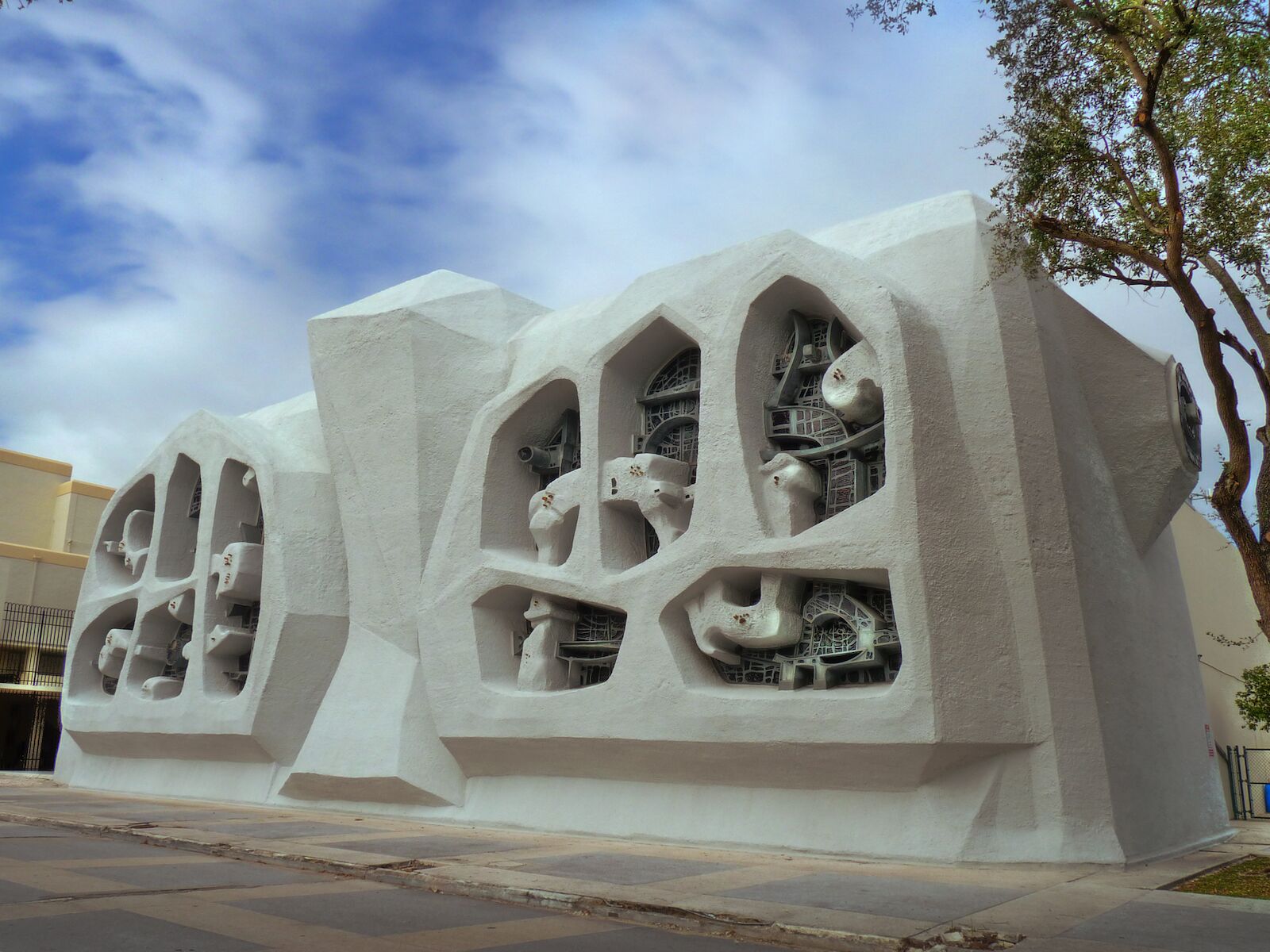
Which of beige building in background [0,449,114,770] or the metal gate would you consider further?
beige building in background [0,449,114,770]

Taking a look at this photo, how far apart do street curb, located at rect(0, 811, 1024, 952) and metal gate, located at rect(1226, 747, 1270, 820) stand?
1610cm

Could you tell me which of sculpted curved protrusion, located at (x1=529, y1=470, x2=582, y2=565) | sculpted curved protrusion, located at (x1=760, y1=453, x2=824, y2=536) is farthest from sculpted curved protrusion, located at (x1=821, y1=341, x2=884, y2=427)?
sculpted curved protrusion, located at (x1=529, y1=470, x2=582, y2=565)

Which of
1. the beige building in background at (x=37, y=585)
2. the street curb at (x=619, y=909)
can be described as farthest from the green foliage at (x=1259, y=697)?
the beige building in background at (x=37, y=585)

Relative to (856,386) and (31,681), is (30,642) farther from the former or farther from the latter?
(856,386)

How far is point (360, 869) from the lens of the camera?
31.1 ft

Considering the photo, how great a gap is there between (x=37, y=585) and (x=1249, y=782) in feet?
99.4

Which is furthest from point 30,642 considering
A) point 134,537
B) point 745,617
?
point 745,617

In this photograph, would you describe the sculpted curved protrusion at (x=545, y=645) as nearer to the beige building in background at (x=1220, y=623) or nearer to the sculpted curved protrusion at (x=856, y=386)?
the sculpted curved protrusion at (x=856, y=386)

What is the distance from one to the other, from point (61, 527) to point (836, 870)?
3095 cm

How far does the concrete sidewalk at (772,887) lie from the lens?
701cm

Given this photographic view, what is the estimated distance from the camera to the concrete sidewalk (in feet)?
23.0

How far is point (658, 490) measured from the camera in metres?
13.3

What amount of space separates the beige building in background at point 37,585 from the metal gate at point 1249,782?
28339 millimetres

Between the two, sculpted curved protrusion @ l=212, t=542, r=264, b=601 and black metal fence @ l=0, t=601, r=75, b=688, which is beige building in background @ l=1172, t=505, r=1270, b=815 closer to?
sculpted curved protrusion @ l=212, t=542, r=264, b=601
